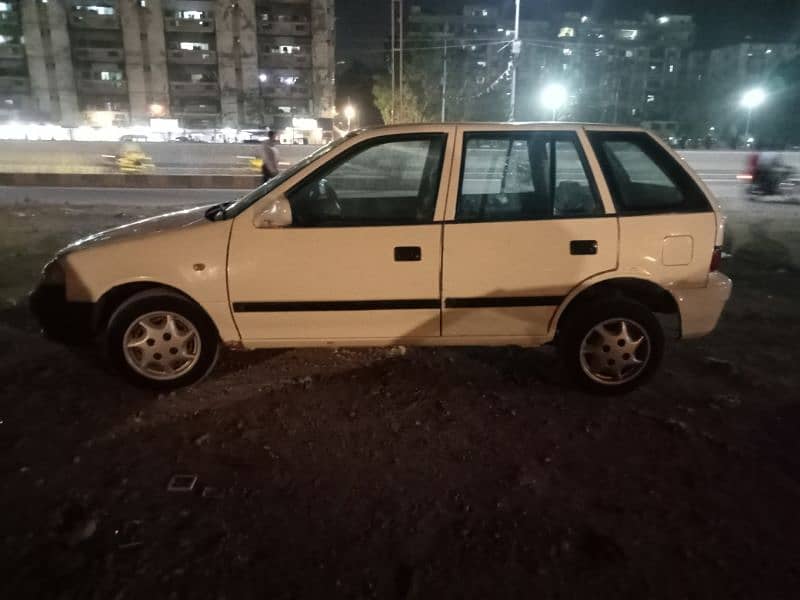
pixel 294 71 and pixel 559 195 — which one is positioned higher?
pixel 294 71

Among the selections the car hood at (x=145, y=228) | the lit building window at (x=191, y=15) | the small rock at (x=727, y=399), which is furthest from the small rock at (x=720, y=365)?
the lit building window at (x=191, y=15)

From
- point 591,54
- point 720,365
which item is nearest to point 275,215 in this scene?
point 720,365

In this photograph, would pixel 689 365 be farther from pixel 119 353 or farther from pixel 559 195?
pixel 119 353

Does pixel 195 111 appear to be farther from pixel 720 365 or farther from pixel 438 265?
pixel 720 365

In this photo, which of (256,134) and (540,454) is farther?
(256,134)

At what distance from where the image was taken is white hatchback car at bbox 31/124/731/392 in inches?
152

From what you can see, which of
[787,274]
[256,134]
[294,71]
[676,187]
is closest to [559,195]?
[676,187]

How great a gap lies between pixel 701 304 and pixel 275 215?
9.25 feet

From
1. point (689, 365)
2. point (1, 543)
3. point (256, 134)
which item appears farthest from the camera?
point (256, 134)

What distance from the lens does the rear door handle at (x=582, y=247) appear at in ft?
12.9

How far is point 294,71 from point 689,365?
2534 inches

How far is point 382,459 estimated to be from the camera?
3330 mm

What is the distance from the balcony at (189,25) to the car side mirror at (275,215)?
65475 millimetres

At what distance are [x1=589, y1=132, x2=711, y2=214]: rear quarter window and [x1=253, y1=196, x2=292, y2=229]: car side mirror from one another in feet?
6.66
